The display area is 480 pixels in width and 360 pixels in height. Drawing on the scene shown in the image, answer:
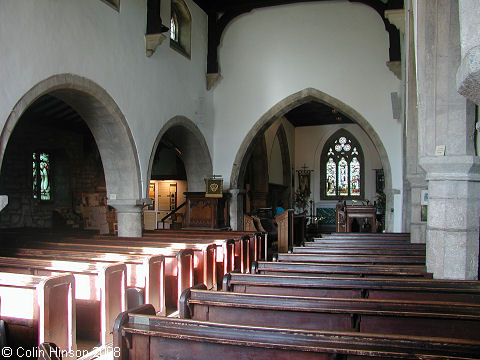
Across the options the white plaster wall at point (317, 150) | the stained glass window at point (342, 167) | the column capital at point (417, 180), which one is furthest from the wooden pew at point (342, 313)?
the stained glass window at point (342, 167)

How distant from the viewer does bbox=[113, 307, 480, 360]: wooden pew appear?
1630mm

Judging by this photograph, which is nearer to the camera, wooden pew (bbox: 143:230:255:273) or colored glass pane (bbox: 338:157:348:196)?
wooden pew (bbox: 143:230:255:273)

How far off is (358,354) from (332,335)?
0.13 m

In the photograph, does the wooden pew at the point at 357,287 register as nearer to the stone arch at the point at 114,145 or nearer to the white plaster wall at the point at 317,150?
the stone arch at the point at 114,145

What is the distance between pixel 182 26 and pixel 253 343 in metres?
9.60

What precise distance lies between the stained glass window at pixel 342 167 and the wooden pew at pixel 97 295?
1528 centimetres

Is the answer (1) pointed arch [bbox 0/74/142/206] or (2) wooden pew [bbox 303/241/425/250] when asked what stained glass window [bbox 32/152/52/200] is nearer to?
(1) pointed arch [bbox 0/74/142/206]

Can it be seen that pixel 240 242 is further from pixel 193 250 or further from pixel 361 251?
pixel 361 251

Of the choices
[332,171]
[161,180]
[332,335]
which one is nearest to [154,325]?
[332,335]

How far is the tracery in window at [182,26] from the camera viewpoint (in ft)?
33.5

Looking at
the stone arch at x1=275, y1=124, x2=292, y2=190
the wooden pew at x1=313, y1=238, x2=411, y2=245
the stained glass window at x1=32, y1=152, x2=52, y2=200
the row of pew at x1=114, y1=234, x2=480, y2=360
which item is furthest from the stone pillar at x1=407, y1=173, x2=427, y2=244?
the stone arch at x1=275, y1=124, x2=292, y2=190

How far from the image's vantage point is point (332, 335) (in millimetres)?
1753

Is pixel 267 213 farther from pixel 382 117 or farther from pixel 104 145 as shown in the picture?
pixel 104 145

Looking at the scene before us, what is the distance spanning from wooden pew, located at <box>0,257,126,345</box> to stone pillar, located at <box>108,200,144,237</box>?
4.37 m
